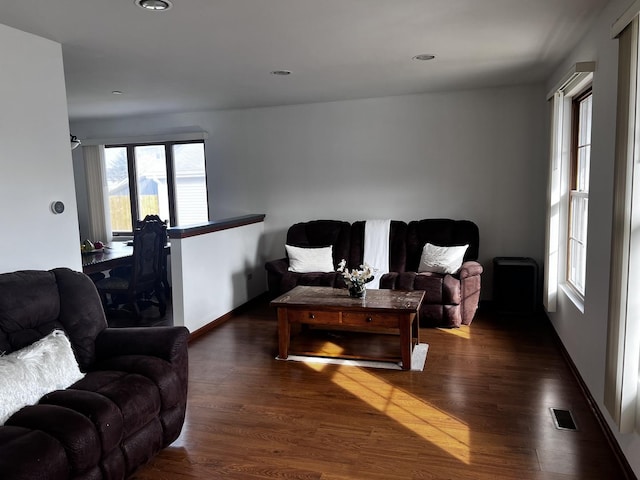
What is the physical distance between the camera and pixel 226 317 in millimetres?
5098

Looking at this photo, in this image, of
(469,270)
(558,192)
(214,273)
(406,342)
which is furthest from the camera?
(214,273)

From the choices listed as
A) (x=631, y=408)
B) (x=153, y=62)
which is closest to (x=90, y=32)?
(x=153, y=62)

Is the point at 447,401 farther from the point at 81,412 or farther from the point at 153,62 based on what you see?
the point at 153,62

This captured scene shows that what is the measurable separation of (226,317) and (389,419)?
8.73 ft

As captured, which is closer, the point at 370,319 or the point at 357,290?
the point at 370,319

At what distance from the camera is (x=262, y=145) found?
617 centimetres

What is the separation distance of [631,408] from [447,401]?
113 cm

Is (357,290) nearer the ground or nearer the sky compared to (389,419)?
nearer the sky

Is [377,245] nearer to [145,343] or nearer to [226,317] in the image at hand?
[226,317]

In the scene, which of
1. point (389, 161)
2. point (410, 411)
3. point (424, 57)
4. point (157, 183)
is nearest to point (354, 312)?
point (410, 411)

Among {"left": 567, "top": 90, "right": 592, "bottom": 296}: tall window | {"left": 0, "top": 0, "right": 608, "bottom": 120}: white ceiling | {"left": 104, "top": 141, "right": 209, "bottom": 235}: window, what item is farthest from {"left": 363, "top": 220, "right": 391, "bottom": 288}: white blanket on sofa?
{"left": 104, "top": 141, "right": 209, "bottom": 235}: window

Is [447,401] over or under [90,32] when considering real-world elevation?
under

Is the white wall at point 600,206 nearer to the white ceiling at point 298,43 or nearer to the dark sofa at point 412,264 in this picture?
the white ceiling at point 298,43

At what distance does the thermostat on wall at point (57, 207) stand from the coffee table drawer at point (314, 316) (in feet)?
5.91
